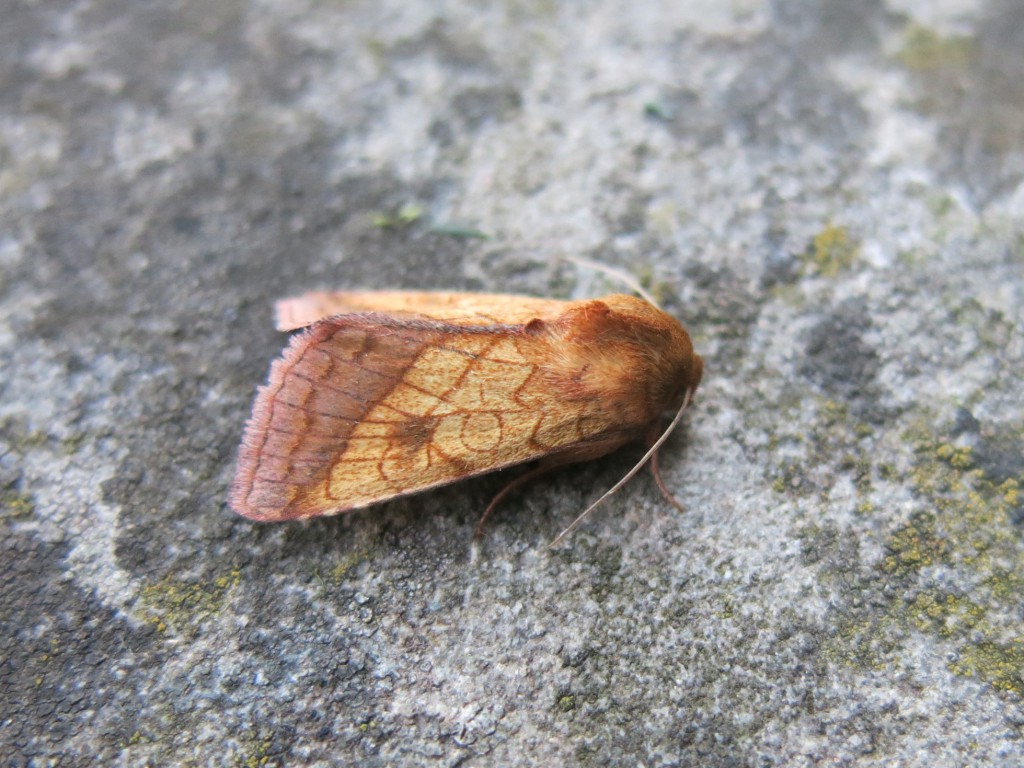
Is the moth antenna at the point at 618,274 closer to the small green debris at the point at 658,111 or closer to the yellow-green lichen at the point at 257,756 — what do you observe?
the small green debris at the point at 658,111

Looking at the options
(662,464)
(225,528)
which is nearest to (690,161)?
(662,464)

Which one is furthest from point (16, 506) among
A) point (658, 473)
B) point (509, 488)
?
point (658, 473)

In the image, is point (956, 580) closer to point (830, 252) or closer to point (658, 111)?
point (830, 252)

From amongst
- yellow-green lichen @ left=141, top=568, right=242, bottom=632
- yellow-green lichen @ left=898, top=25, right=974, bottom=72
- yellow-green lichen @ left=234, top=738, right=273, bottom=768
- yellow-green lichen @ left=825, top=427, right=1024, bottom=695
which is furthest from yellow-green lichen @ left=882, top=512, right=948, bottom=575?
yellow-green lichen @ left=898, top=25, right=974, bottom=72

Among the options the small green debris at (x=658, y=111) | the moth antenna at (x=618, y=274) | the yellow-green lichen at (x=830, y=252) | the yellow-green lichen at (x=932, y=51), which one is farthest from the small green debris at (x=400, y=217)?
the yellow-green lichen at (x=932, y=51)

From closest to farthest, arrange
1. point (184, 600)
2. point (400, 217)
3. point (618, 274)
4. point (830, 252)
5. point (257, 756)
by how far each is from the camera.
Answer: point (257, 756) → point (184, 600) → point (618, 274) → point (830, 252) → point (400, 217)

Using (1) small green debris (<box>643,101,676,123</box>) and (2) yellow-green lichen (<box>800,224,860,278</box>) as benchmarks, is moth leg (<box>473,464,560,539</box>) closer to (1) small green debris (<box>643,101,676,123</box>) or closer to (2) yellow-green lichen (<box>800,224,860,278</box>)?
(2) yellow-green lichen (<box>800,224,860,278</box>)
